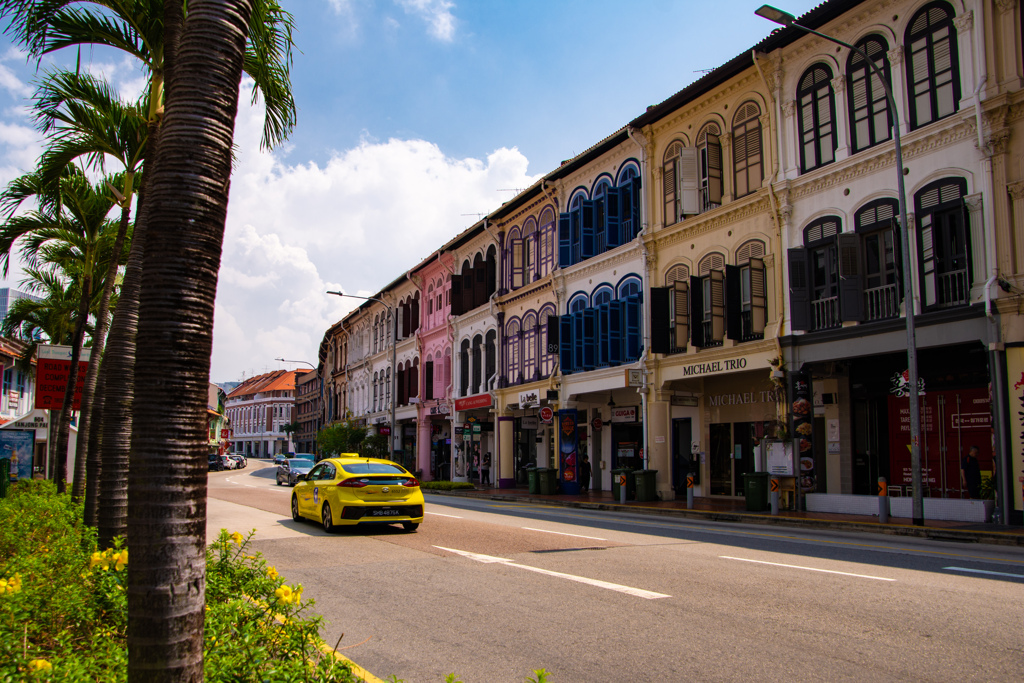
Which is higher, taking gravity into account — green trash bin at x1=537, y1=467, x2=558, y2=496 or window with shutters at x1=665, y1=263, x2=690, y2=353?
window with shutters at x1=665, y1=263, x2=690, y2=353

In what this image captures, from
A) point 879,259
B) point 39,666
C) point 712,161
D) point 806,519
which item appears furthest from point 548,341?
point 39,666

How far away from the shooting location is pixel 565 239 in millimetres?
29906

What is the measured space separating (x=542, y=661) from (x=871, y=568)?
5.86 m

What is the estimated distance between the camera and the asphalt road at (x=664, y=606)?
5422 millimetres

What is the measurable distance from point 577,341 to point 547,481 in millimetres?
5361

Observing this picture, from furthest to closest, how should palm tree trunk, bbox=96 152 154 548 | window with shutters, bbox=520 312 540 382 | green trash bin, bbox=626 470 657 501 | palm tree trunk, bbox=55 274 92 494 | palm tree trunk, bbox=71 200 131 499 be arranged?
window with shutters, bbox=520 312 540 382, green trash bin, bbox=626 470 657 501, palm tree trunk, bbox=55 274 92 494, palm tree trunk, bbox=71 200 131 499, palm tree trunk, bbox=96 152 154 548

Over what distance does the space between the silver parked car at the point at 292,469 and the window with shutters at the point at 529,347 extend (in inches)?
492

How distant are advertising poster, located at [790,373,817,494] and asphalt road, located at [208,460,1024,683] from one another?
19.8 ft

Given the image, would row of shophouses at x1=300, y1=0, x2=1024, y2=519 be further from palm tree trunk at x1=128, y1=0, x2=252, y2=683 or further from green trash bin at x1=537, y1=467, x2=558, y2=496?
palm tree trunk at x1=128, y1=0, x2=252, y2=683

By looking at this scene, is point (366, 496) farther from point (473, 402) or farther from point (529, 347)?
point (473, 402)

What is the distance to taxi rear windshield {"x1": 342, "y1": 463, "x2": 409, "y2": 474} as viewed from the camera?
15.0 metres

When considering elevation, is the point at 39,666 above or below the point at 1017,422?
below

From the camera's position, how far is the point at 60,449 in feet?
57.7

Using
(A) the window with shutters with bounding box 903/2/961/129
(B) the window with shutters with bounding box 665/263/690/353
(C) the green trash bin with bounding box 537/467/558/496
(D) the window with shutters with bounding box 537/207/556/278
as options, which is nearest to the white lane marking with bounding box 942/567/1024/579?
(A) the window with shutters with bounding box 903/2/961/129
